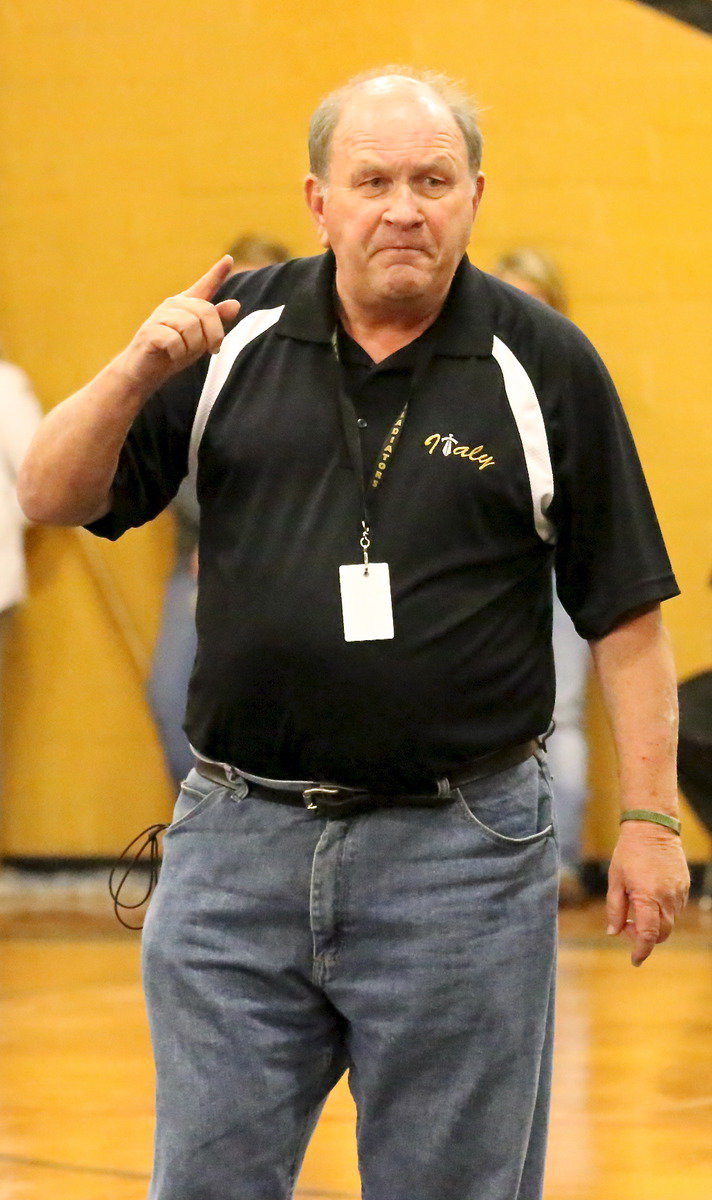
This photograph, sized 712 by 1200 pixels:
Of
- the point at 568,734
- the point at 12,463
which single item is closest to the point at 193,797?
the point at 568,734

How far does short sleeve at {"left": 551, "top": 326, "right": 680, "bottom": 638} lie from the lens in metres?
1.83

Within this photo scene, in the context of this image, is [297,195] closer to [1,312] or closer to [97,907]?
[1,312]

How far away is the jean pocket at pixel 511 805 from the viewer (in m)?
1.81

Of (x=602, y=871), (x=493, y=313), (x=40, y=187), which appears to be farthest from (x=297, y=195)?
(x=493, y=313)

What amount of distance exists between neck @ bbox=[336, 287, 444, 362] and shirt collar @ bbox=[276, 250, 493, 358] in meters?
0.02

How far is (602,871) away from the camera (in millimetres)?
5543

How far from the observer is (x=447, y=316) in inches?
73.7

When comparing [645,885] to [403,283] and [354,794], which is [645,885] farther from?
[403,283]

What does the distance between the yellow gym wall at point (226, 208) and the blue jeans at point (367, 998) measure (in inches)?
147

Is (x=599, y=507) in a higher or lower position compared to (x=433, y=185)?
lower

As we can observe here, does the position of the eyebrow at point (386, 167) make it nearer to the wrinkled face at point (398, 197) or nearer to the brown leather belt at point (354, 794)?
the wrinkled face at point (398, 197)

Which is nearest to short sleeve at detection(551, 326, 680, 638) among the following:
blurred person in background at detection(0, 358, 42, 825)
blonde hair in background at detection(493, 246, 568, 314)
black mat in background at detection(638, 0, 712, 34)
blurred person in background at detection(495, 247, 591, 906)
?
blurred person in background at detection(495, 247, 591, 906)

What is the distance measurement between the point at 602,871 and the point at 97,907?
1595mm

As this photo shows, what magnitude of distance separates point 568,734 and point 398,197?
364cm
